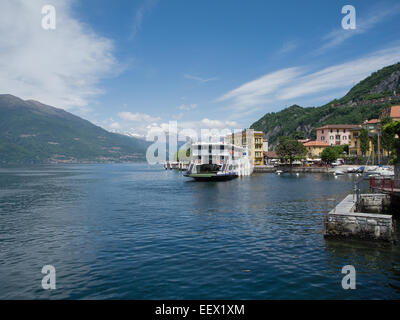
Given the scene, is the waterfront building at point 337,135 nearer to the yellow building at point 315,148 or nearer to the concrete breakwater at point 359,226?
the yellow building at point 315,148

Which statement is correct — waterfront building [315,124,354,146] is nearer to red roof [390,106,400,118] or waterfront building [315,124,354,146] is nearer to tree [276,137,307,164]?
red roof [390,106,400,118]

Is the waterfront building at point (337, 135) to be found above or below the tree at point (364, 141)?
above

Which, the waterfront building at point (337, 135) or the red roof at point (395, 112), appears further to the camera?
the waterfront building at point (337, 135)

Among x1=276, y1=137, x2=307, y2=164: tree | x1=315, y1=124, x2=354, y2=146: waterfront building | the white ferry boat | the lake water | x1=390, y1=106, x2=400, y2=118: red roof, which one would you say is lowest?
the lake water

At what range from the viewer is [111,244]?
19312 mm

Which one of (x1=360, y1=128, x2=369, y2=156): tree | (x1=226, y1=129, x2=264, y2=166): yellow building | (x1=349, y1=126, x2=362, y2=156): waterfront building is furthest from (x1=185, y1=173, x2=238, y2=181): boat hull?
(x1=349, y1=126, x2=362, y2=156): waterfront building

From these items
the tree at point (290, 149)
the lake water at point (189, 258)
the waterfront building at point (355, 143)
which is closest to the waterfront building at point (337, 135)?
the waterfront building at point (355, 143)

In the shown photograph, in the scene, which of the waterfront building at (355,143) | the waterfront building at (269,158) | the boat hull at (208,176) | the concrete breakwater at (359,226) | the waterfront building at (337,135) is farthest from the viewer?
the waterfront building at (269,158)

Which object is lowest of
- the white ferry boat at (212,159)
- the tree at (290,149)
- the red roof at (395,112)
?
the white ferry boat at (212,159)

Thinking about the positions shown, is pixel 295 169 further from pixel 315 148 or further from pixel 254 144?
pixel 315 148
